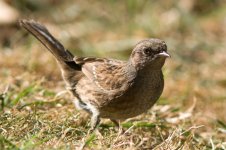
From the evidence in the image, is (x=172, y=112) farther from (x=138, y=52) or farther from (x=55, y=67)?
(x=55, y=67)

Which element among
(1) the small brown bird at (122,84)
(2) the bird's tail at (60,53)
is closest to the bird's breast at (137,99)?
(1) the small brown bird at (122,84)

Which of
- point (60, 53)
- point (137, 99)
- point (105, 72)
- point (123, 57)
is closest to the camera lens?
point (137, 99)

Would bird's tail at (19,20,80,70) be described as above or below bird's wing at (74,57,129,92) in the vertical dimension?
above

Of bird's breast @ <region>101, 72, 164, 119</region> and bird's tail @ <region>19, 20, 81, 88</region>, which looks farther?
bird's tail @ <region>19, 20, 81, 88</region>

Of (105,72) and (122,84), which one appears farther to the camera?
(105,72)

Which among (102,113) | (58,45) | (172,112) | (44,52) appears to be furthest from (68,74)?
(44,52)

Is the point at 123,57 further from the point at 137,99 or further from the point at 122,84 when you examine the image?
the point at 137,99

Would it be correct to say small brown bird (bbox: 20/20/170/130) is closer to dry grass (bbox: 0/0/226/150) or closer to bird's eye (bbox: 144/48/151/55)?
bird's eye (bbox: 144/48/151/55)

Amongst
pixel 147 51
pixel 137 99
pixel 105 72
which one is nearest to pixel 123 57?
pixel 105 72

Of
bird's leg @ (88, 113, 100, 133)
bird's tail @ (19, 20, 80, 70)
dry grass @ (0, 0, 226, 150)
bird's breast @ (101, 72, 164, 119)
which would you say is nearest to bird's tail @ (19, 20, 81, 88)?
bird's tail @ (19, 20, 80, 70)
